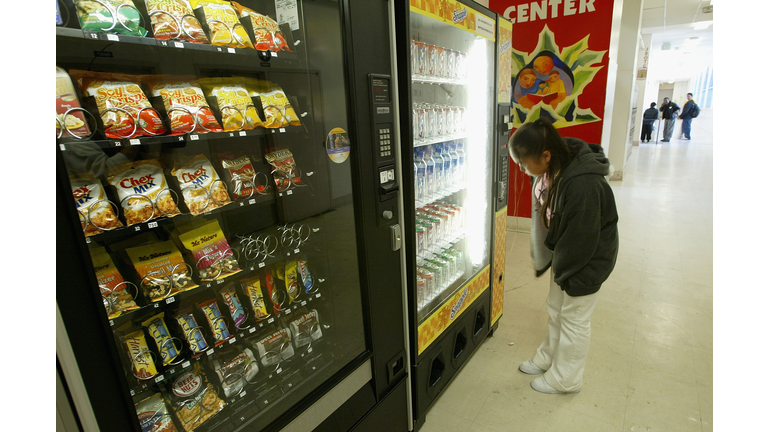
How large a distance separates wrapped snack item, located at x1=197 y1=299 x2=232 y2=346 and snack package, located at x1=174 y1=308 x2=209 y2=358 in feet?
0.16

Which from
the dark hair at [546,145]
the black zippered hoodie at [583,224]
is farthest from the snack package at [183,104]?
the black zippered hoodie at [583,224]

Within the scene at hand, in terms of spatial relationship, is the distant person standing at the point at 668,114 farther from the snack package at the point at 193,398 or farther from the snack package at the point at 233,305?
the snack package at the point at 193,398

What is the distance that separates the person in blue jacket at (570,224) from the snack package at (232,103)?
1.31 meters

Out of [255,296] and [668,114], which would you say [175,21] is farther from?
[668,114]

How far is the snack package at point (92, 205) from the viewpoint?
40.1 inches

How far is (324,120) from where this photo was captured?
1508 millimetres

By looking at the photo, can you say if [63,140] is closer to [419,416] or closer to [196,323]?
[196,323]

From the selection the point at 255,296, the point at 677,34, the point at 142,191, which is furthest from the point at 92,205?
the point at 677,34

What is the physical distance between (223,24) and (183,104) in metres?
0.29

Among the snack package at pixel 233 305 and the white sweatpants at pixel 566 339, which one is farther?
the white sweatpants at pixel 566 339

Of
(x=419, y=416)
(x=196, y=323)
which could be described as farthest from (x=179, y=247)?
(x=419, y=416)

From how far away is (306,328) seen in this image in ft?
5.65

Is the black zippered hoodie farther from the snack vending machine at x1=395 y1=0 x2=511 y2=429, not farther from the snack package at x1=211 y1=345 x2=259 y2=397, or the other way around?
the snack package at x1=211 y1=345 x2=259 y2=397

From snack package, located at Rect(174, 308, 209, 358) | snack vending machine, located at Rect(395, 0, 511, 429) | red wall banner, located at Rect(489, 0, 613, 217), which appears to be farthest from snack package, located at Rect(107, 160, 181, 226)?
red wall banner, located at Rect(489, 0, 613, 217)
